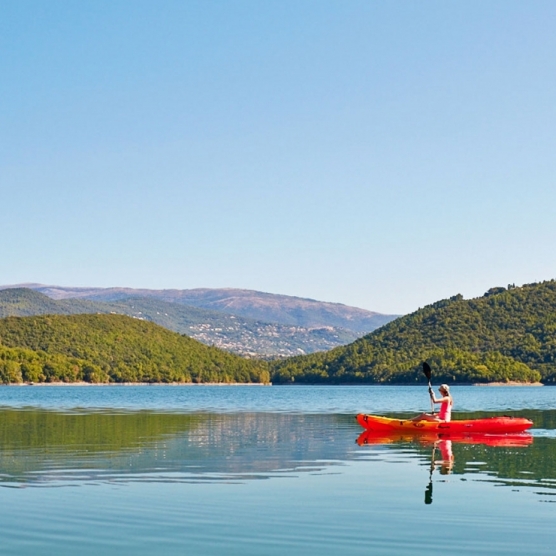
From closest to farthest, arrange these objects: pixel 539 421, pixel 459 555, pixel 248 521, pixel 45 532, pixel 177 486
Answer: pixel 459 555 → pixel 45 532 → pixel 248 521 → pixel 177 486 → pixel 539 421

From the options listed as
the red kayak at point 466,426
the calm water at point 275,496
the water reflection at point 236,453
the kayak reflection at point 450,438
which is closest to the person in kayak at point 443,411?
the red kayak at point 466,426

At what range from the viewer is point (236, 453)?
34500 millimetres

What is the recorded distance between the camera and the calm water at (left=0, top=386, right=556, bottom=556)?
59.9ft

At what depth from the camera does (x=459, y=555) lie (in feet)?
56.1

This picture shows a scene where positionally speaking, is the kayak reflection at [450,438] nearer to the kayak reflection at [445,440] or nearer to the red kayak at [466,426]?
the kayak reflection at [445,440]

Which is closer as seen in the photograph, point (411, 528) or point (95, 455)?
point (411, 528)

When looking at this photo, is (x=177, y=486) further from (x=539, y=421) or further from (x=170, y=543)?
(x=539, y=421)

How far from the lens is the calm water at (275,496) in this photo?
18266mm

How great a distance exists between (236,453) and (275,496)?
11.1 metres

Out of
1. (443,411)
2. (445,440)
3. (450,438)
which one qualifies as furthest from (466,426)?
(445,440)

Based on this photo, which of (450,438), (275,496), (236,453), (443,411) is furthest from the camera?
(443,411)

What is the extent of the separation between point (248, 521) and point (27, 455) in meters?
Answer: 15.1

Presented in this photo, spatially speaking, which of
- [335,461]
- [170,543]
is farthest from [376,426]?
[170,543]

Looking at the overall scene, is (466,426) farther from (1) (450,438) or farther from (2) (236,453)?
(2) (236,453)
